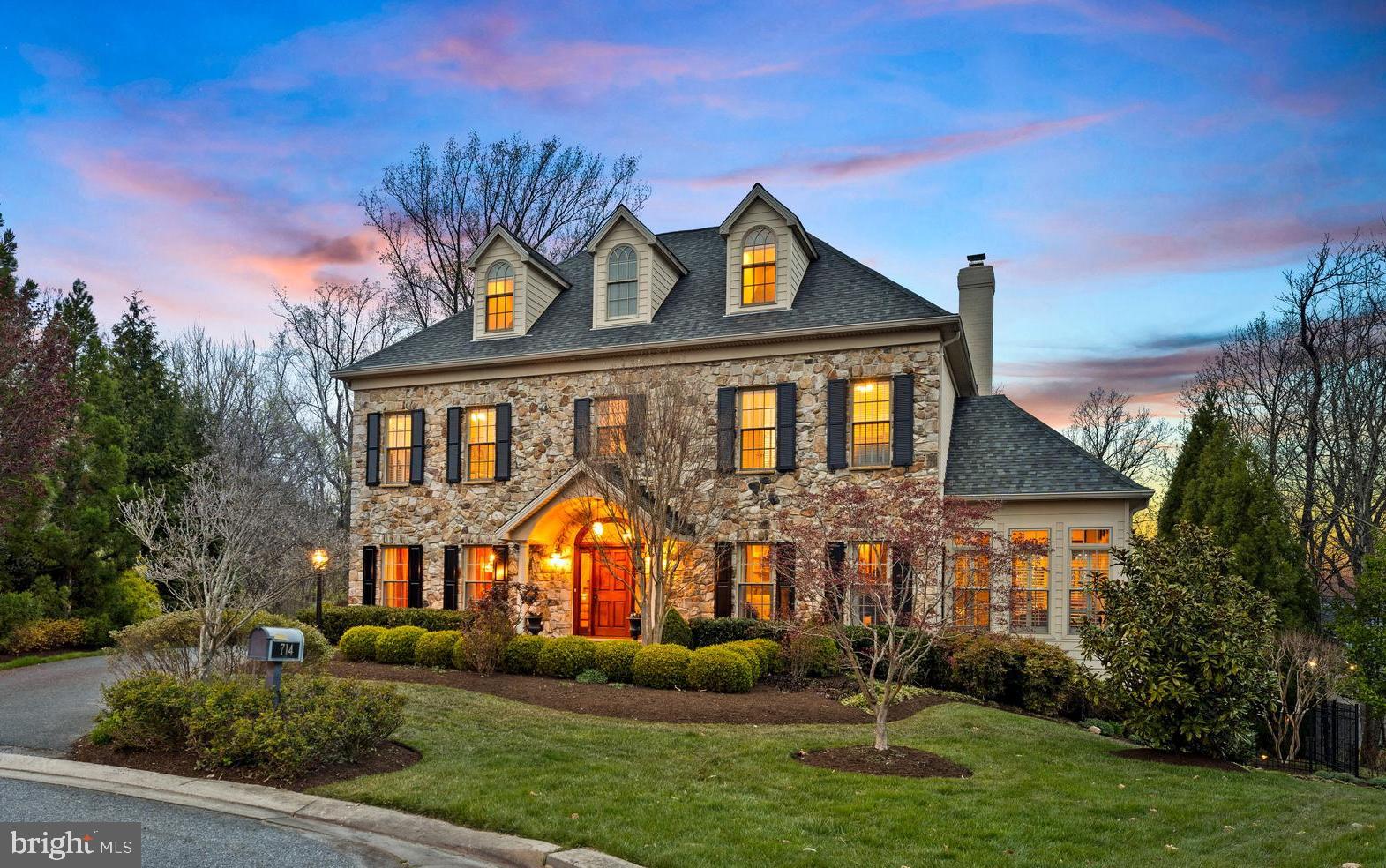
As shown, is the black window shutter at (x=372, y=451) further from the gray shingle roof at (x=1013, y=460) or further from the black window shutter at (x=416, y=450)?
the gray shingle roof at (x=1013, y=460)

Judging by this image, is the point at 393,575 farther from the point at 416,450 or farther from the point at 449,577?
the point at 416,450

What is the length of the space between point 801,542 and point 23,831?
307 inches

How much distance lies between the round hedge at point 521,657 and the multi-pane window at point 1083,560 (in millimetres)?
9423

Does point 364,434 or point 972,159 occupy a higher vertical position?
point 972,159

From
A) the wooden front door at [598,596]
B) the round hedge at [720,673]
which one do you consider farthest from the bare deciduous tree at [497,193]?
the round hedge at [720,673]

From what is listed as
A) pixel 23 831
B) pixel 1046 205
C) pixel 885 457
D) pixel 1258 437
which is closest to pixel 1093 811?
pixel 23 831

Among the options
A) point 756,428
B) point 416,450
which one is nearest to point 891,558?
point 756,428

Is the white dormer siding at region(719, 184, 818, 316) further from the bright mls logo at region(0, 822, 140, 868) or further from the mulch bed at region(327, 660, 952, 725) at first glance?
the bright mls logo at region(0, 822, 140, 868)

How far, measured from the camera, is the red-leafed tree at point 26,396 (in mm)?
13617

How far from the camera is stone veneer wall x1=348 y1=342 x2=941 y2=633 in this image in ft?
51.5

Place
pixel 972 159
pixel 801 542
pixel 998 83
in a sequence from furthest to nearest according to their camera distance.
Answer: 1. pixel 972 159
2. pixel 998 83
3. pixel 801 542

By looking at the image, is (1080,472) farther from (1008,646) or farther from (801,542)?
(801,542)

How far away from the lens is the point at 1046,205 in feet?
58.3

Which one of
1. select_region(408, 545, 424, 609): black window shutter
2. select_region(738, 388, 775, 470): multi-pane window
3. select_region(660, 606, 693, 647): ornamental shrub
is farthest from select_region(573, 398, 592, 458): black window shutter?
select_region(408, 545, 424, 609): black window shutter
